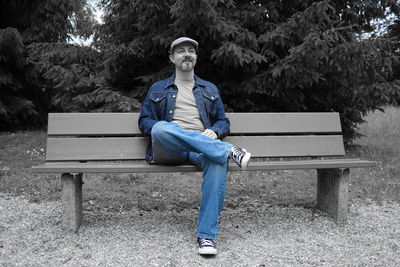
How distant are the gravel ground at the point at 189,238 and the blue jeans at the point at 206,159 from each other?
0.24 meters

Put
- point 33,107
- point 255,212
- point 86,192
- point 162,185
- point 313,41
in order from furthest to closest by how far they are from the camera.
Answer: point 33,107, point 313,41, point 162,185, point 86,192, point 255,212

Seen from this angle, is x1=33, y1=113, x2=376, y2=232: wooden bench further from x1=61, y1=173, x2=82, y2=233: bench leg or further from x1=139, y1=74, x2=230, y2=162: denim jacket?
x1=139, y1=74, x2=230, y2=162: denim jacket

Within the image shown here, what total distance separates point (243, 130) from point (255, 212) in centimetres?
87

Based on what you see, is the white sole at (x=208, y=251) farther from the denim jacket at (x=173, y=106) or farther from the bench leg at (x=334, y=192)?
the bench leg at (x=334, y=192)

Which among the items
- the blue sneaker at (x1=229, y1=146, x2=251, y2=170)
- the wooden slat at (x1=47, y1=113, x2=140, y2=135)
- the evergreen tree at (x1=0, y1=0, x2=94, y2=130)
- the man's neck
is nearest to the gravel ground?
the blue sneaker at (x1=229, y1=146, x2=251, y2=170)

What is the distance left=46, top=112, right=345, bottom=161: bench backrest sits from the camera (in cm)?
379

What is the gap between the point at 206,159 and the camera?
3273mm

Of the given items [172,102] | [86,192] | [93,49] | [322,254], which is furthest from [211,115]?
[93,49]

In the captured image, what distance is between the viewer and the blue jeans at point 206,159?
315 centimetres

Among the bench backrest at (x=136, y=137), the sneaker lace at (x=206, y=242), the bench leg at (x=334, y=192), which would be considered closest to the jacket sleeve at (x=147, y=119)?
the bench backrest at (x=136, y=137)

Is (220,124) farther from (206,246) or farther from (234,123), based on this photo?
(206,246)

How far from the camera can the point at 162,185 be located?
5.26 meters

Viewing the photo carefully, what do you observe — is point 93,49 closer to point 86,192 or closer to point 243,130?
point 86,192

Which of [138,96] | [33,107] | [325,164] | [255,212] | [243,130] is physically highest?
[33,107]
